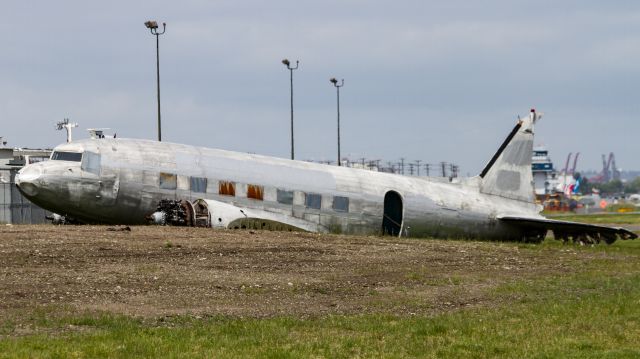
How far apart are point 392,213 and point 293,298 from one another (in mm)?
19571

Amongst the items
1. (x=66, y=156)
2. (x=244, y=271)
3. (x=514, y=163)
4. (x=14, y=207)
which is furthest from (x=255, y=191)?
(x=14, y=207)

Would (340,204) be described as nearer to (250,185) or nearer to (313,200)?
(313,200)

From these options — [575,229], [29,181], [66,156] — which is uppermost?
[66,156]

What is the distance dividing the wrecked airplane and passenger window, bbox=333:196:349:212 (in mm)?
39

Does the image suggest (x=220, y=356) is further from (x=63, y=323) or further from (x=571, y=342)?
(x=571, y=342)

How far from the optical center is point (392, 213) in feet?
129

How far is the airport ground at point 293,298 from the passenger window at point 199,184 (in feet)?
11.9

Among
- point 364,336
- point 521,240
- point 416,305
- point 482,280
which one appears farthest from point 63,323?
point 521,240

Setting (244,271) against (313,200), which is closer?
(244,271)

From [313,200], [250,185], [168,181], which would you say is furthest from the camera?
[313,200]

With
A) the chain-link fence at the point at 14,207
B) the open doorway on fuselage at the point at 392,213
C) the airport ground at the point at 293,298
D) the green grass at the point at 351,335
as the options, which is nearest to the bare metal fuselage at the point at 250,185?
the open doorway on fuselage at the point at 392,213

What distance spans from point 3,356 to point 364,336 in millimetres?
5677

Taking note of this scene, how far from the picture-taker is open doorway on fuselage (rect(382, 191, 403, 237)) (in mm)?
39047

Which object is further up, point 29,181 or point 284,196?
point 29,181
